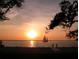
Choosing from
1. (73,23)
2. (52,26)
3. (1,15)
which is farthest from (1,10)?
(73,23)

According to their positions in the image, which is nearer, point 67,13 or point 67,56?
point 67,56

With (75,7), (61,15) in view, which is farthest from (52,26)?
(75,7)

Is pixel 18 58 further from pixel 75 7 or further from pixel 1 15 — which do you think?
pixel 75 7

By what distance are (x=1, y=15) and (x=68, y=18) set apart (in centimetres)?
563

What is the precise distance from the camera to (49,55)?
1806cm

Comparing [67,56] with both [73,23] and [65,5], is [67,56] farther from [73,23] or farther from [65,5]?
[65,5]

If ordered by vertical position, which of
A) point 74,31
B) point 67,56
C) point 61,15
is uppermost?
point 61,15

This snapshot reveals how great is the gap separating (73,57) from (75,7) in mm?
4318

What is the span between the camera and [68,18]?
64.4 ft

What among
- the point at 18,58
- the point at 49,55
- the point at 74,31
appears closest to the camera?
the point at 18,58

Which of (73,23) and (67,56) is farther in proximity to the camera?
(73,23)

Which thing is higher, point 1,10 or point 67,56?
point 1,10

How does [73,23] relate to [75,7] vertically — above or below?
below

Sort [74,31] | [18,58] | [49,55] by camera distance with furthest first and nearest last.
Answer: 1. [74,31]
2. [49,55]
3. [18,58]
